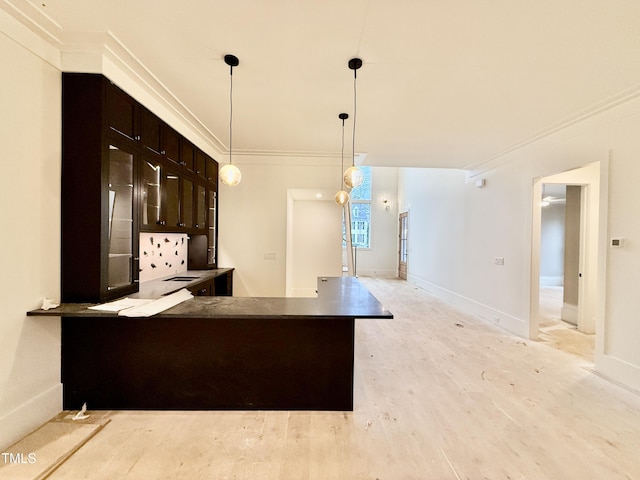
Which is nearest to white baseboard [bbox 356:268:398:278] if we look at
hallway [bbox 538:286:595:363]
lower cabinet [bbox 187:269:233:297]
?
hallway [bbox 538:286:595:363]

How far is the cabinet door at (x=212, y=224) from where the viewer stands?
4355 mm

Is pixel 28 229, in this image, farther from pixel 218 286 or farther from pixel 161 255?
pixel 218 286

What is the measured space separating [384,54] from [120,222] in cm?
262

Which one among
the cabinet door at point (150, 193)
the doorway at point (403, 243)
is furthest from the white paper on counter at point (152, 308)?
the doorway at point (403, 243)

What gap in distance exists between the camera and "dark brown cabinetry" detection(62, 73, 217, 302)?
2.14m

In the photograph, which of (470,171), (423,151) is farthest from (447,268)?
(423,151)

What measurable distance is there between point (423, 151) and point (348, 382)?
3677 mm

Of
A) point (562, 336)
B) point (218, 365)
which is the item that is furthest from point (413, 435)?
point (562, 336)

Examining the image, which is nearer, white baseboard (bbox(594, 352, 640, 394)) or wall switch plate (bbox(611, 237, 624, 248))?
white baseboard (bbox(594, 352, 640, 394))

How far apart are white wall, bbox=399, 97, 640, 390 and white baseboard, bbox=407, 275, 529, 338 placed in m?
0.02

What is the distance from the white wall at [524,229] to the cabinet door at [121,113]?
15.5 ft

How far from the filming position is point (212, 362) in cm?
223

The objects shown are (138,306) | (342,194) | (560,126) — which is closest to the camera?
(138,306)

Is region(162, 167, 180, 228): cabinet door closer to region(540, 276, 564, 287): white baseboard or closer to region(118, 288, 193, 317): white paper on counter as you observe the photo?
region(118, 288, 193, 317): white paper on counter
